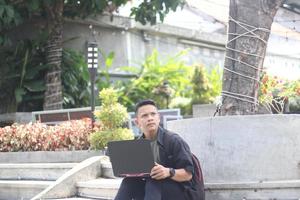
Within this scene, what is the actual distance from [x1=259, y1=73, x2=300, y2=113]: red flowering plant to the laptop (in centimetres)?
268

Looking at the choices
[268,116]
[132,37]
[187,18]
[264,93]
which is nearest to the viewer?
[268,116]

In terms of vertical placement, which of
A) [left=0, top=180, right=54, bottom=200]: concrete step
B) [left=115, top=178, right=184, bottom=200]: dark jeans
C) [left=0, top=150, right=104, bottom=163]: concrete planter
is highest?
[left=115, top=178, right=184, bottom=200]: dark jeans

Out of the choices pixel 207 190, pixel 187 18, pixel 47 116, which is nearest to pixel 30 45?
pixel 47 116

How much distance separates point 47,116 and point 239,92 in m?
7.23

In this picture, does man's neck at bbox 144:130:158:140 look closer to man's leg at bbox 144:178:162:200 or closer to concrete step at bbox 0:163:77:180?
man's leg at bbox 144:178:162:200

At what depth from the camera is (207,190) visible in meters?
5.62

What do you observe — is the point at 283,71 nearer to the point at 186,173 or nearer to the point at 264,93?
the point at 264,93

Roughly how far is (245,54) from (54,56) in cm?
983

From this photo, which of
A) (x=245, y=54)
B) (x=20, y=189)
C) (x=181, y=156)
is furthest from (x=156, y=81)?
(x=181, y=156)

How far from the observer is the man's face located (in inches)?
199

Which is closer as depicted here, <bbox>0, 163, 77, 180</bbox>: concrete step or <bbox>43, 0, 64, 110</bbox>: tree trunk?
<bbox>0, 163, 77, 180</bbox>: concrete step

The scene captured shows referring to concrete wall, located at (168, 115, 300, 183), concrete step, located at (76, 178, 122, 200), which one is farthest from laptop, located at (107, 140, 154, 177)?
concrete step, located at (76, 178, 122, 200)

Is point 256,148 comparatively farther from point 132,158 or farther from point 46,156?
point 46,156

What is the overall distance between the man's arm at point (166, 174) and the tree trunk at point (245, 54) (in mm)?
1516
